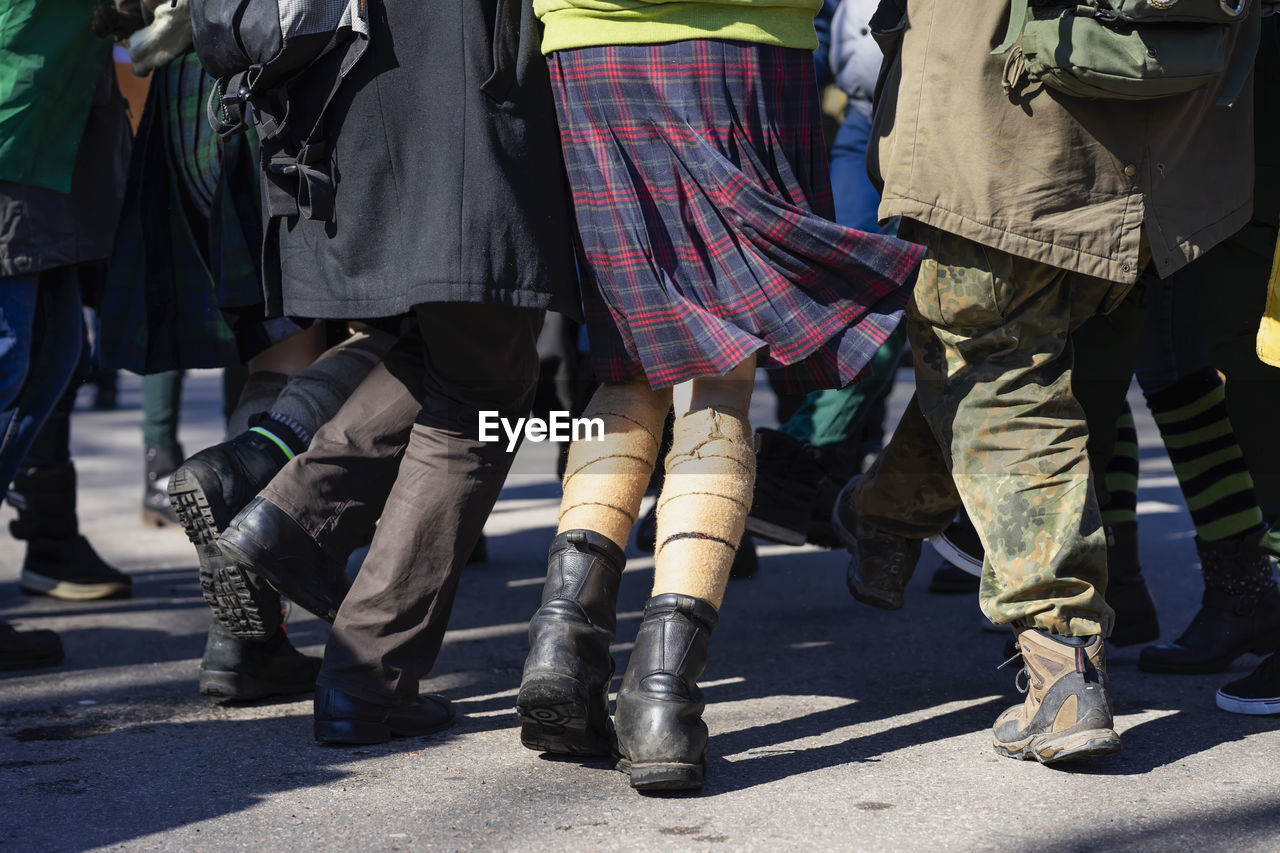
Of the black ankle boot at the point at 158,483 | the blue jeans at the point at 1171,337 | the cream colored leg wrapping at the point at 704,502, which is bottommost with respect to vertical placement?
the black ankle boot at the point at 158,483

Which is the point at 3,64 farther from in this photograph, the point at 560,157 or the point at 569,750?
the point at 569,750

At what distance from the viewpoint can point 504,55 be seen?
→ 2.38 metres

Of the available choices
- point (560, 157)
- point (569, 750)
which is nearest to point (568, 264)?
point (560, 157)

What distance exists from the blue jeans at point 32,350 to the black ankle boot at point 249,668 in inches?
25.4

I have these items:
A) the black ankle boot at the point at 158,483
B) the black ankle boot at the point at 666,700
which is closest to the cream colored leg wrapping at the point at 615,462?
the black ankle boot at the point at 666,700

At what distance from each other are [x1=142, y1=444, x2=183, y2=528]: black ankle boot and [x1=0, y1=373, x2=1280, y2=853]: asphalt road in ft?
4.23

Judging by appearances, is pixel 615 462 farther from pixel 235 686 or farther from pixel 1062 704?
pixel 235 686

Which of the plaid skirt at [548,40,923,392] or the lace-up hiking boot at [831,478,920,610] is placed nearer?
the plaid skirt at [548,40,923,392]

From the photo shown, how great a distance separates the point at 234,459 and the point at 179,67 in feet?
2.80

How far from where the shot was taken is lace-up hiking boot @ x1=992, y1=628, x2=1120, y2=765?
2318 millimetres

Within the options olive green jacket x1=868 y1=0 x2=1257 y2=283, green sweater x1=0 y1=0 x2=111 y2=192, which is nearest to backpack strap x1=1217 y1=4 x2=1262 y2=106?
olive green jacket x1=868 y1=0 x2=1257 y2=283

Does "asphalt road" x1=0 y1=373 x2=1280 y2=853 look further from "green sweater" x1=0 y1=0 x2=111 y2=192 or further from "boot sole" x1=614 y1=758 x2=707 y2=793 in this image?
"green sweater" x1=0 y1=0 x2=111 y2=192

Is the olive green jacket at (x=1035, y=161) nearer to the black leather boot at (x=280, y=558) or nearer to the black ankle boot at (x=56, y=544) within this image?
the black leather boot at (x=280, y=558)

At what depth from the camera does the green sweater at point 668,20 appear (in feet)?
7.48
